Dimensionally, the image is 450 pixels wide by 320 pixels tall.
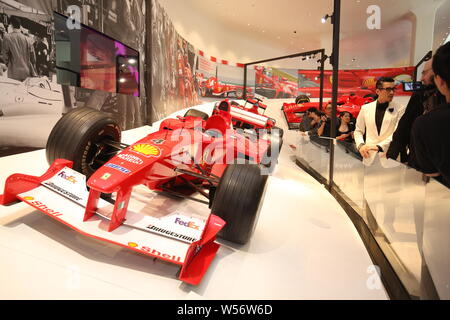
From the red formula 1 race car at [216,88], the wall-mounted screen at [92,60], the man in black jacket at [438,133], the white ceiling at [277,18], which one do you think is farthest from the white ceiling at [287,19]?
the man in black jacket at [438,133]

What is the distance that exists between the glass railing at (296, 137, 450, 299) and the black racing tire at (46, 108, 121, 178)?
2.25 meters

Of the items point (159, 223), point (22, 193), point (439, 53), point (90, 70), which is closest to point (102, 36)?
point (90, 70)

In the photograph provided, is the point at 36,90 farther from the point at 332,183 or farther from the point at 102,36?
the point at 332,183

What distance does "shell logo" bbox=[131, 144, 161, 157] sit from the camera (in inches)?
71.1

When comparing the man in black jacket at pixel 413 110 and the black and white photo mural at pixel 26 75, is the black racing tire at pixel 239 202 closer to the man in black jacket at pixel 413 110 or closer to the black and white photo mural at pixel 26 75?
the man in black jacket at pixel 413 110

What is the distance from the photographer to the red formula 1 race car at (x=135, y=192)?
1.38 metres

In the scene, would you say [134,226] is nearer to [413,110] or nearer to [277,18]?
[413,110]

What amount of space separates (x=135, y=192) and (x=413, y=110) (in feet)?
7.85

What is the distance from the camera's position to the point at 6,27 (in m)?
2.80

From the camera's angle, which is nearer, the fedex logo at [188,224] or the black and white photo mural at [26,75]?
the fedex logo at [188,224]

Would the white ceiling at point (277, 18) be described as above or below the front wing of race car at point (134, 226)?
above

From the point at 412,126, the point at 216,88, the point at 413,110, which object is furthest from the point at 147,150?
the point at 216,88

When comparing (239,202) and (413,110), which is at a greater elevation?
(413,110)

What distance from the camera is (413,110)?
6.39 ft
